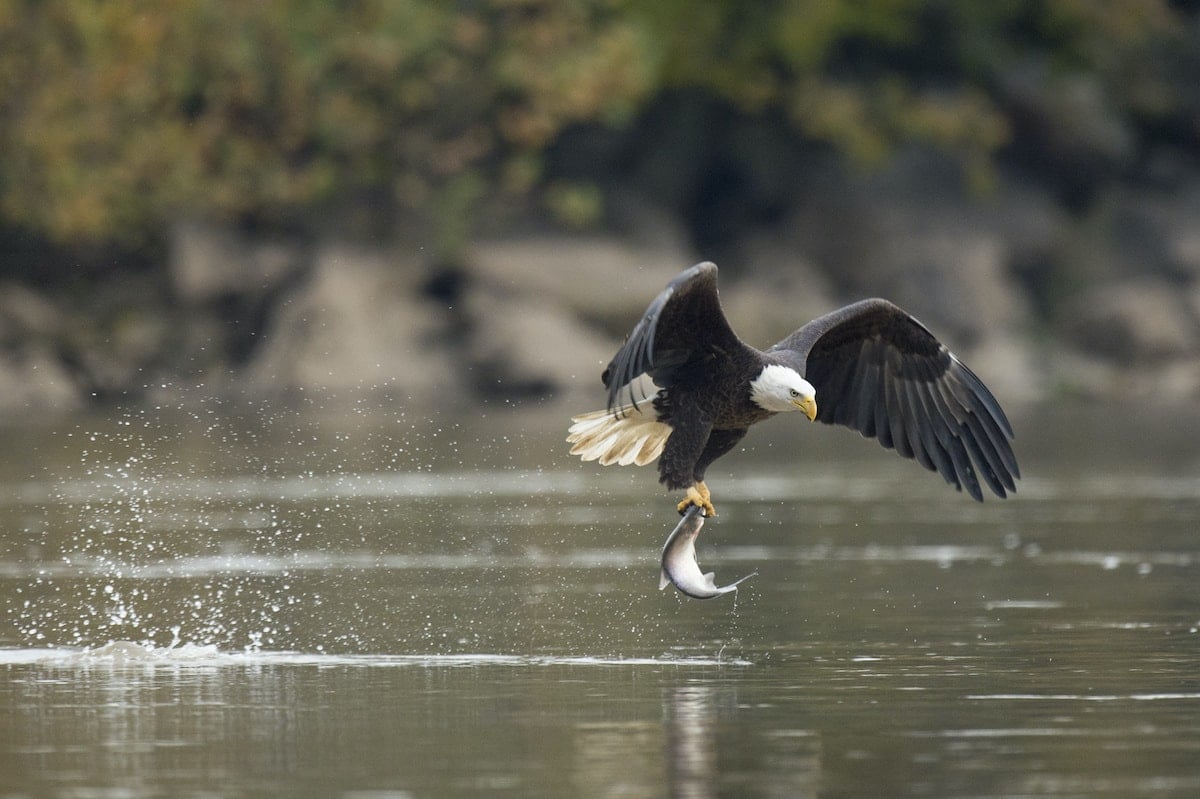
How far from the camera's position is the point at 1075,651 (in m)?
10.4

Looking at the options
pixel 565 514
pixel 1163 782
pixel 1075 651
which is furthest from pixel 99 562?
pixel 1163 782

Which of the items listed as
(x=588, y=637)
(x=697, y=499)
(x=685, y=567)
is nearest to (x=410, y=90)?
(x=588, y=637)

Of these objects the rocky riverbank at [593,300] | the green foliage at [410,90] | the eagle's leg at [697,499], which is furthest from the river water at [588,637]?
the green foliage at [410,90]

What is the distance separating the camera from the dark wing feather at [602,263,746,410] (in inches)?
403

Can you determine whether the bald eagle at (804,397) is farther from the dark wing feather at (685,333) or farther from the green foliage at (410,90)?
the green foliage at (410,90)

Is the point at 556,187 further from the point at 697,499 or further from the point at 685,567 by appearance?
the point at 685,567

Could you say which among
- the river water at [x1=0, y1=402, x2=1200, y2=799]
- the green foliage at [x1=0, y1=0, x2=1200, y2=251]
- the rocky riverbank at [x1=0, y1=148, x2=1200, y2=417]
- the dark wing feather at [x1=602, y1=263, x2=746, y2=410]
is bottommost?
the river water at [x1=0, y1=402, x2=1200, y2=799]

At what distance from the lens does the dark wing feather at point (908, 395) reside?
11.9m

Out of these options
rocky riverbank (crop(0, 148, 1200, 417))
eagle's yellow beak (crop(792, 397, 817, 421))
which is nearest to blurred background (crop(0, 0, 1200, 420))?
rocky riverbank (crop(0, 148, 1200, 417))

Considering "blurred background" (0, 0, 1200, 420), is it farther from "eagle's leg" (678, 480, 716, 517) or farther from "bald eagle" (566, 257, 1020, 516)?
"eagle's leg" (678, 480, 716, 517)

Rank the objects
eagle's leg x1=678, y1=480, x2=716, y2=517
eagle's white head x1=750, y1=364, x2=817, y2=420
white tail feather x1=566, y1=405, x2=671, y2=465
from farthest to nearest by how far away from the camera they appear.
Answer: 1. white tail feather x1=566, y1=405, x2=671, y2=465
2. eagle's white head x1=750, y1=364, x2=817, y2=420
3. eagle's leg x1=678, y1=480, x2=716, y2=517

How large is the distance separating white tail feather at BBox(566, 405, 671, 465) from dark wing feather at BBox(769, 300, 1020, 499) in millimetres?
780

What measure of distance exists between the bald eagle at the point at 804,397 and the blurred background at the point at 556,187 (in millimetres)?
22681

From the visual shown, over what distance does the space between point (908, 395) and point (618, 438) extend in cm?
137
